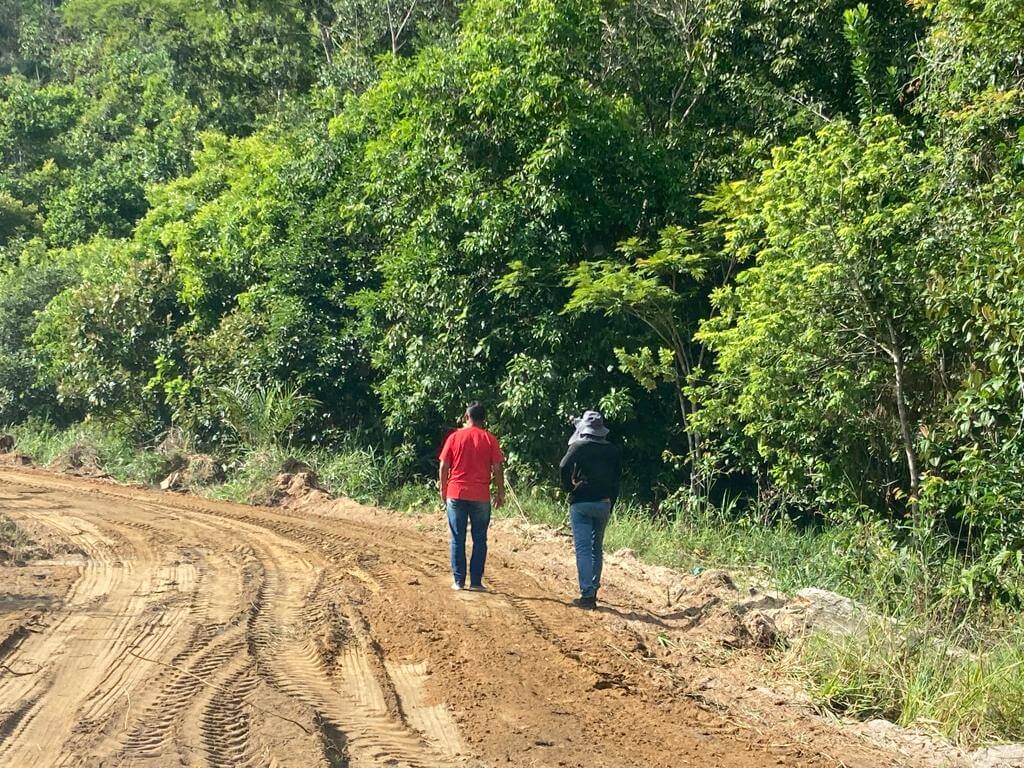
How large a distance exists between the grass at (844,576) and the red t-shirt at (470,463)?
3172mm

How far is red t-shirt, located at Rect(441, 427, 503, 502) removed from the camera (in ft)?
33.8

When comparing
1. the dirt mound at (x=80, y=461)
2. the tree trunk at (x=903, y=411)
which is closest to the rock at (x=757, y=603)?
the tree trunk at (x=903, y=411)

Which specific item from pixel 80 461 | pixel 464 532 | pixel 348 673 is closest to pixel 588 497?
pixel 464 532

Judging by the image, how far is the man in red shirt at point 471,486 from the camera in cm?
1032

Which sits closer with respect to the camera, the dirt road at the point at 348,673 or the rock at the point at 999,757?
the dirt road at the point at 348,673

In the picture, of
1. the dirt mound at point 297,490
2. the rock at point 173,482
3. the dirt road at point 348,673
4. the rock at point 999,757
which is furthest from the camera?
the rock at point 173,482

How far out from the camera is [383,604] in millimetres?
9578

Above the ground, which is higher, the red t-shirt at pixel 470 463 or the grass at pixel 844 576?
the red t-shirt at pixel 470 463

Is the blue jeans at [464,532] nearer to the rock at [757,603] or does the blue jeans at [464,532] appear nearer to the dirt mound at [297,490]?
the rock at [757,603]

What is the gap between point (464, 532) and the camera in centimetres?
1042

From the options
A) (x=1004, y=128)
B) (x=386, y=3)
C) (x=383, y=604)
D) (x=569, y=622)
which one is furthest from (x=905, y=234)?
(x=386, y=3)

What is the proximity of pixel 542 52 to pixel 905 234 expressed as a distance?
703 centimetres

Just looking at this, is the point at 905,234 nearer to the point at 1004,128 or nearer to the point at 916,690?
the point at 1004,128

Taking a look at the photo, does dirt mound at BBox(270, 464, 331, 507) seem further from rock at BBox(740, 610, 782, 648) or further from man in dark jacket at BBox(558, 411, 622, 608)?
rock at BBox(740, 610, 782, 648)
